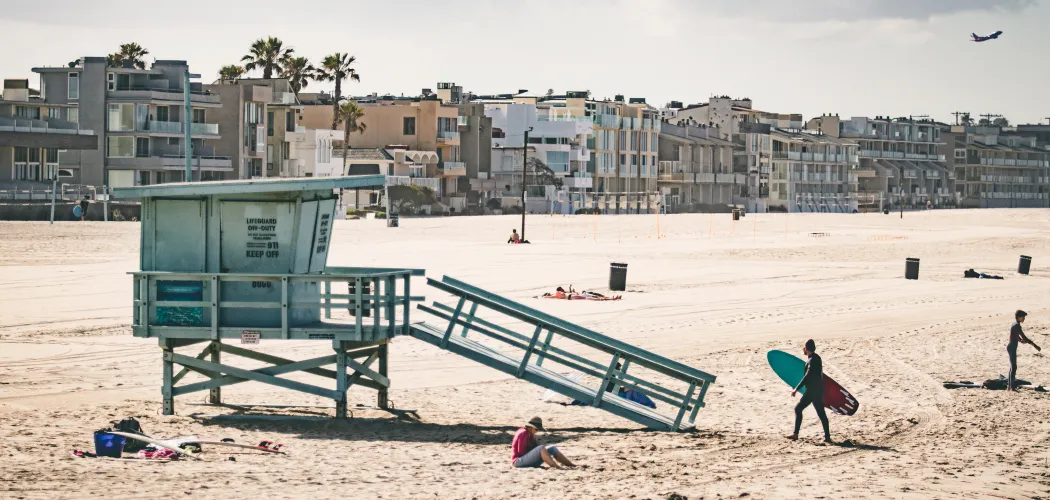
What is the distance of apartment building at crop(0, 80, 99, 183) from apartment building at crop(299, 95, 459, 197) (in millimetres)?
27084

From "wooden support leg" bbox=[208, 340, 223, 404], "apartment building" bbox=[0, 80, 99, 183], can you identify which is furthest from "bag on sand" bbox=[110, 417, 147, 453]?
"apartment building" bbox=[0, 80, 99, 183]

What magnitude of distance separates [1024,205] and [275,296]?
638 ft

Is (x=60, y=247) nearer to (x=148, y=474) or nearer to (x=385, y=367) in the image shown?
(x=385, y=367)

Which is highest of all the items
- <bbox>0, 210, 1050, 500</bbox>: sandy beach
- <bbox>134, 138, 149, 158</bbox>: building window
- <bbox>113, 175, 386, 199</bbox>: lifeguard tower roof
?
<bbox>134, 138, 149, 158</bbox>: building window

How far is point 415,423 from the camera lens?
1731cm

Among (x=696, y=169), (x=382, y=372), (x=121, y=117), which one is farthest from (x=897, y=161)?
(x=382, y=372)

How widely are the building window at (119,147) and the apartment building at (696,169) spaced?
61152mm

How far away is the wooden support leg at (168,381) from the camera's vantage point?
56.7ft

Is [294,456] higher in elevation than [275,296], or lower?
lower

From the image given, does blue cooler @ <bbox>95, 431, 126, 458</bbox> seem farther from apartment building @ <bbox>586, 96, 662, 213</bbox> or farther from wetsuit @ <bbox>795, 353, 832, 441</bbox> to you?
apartment building @ <bbox>586, 96, 662, 213</bbox>

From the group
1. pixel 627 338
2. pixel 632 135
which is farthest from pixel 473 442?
pixel 632 135

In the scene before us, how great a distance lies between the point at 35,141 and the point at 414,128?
38664 millimetres

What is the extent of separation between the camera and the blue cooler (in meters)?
14.5

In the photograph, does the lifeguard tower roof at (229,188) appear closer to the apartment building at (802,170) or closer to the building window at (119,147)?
the building window at (119,147)
